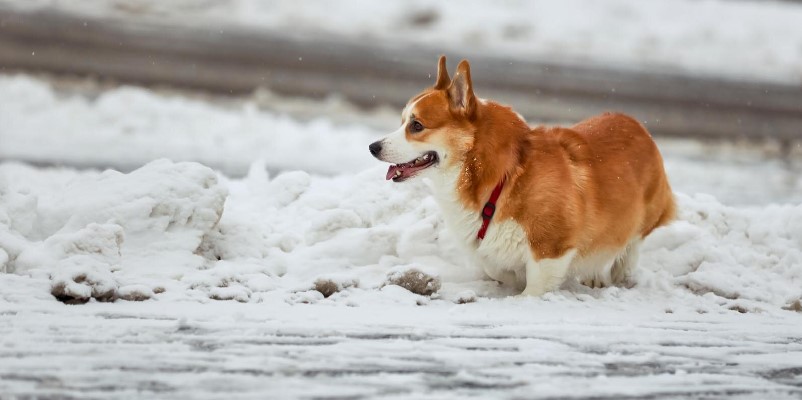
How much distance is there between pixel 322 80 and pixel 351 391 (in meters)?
8.72

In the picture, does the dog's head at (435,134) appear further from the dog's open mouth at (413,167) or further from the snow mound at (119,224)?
the snow mound at (119,224)

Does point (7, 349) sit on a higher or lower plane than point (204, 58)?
lower

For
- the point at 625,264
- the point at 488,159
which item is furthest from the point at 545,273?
the point at 625,264

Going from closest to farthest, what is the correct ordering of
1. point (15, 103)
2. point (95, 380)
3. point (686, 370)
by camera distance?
point (95, 380) → point (686, 370) → point (15, 103)

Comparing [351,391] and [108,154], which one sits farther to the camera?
[108,154]

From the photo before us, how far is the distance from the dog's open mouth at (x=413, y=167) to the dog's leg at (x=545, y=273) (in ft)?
2.27

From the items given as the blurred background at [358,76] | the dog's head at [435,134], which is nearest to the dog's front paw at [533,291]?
the dog's head at [435,134]

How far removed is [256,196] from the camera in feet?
19.9

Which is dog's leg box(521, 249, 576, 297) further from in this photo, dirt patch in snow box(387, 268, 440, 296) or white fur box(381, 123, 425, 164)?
white fur box(381, 123, 425, 164)

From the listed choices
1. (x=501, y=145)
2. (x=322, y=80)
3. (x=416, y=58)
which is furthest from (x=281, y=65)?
(x=501, y=145)

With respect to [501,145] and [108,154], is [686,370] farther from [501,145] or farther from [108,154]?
[108,154]

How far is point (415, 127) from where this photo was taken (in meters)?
4.59

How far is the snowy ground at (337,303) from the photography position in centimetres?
313

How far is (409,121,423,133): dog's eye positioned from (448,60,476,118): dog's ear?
184 millimetres
